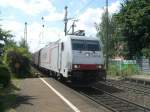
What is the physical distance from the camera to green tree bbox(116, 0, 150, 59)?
45.9 m

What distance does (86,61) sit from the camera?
73.5 ft

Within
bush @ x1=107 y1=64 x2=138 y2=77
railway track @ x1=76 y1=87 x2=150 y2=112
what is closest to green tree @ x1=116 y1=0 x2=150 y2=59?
bush @ x1=107 y1=64 x2=138 y2=77

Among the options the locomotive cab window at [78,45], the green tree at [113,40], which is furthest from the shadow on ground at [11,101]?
the green tree at [113,40]

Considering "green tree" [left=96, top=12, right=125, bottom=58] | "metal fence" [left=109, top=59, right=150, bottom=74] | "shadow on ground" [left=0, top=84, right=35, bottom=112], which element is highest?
"green tree" [left=96, top=12, right=125, bottom=58]

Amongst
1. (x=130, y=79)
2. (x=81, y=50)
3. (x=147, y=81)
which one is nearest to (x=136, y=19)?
(x=130, y=79)

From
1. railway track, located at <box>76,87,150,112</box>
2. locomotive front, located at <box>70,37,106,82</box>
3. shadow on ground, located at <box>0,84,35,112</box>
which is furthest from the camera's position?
locomotive front, located at <box>70,37,106,82</box>

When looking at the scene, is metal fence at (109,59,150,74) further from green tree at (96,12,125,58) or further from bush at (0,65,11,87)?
bush at (0,65,11,87)

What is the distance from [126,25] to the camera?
47.2 meters

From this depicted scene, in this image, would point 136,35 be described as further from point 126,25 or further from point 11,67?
point 11,67

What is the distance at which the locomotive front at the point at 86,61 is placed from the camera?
22109 millimetres

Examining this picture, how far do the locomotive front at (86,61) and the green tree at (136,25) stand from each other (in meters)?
22.0

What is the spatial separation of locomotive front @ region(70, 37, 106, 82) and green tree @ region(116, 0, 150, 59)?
2205 centimetres

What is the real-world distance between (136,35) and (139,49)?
68.8 inches

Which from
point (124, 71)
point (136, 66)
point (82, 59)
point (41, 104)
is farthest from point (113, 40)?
point (41, 104)
